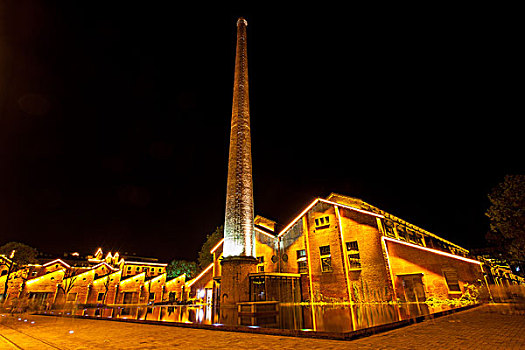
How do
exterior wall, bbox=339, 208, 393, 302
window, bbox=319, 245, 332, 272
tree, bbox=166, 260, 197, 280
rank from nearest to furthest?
exterior wall, bbox=339, 208, 393, 302 → window, bbox=319, 245, 332, 272 → tree, bbox=166, 260, 197, 280

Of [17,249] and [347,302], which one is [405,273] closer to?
[347,302]

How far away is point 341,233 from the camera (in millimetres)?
23062

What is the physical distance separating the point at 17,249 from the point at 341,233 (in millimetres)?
36822

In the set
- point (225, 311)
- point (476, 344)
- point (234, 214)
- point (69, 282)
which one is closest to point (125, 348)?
point (476, 344)

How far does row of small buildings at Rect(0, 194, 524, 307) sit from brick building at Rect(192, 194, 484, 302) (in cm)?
6

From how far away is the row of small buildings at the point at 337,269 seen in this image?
1859 cm

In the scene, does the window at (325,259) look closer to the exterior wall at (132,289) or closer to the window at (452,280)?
the window at (452,280)

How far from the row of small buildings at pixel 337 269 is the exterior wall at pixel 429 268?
0.19 ft

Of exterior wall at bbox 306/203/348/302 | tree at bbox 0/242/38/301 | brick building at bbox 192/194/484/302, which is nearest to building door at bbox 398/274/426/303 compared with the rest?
brick building at bbox 192/194/484/302

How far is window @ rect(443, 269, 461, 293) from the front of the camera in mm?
17688

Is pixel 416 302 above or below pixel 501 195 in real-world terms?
below

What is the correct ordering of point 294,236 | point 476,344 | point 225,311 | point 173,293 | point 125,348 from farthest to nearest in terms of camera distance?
point 173,293 → point 294,236 → point 225,311 → point 125,348 → point 476,344

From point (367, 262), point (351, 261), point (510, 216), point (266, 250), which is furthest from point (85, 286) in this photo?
point (510, 216)

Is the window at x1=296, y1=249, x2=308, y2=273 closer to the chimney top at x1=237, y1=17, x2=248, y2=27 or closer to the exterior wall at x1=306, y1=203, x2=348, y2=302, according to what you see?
the exterior wall at x1=306, y1=203, x2=348, y2=302
